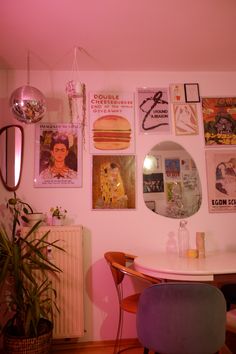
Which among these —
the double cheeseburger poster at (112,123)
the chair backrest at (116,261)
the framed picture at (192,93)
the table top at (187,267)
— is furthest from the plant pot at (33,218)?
the framed picture at (192,93)

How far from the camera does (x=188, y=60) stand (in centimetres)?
264

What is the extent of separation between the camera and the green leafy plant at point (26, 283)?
2.03 m

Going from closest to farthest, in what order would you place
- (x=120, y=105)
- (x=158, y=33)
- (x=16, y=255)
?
(x=16, y=255), (x=158, y=33), (x=120, y=105)

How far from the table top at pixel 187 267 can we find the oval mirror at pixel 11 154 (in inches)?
54.1

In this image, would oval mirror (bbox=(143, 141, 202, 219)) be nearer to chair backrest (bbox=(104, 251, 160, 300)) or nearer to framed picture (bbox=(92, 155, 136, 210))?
framed picture (bbox=(92, 155, 136, 210))

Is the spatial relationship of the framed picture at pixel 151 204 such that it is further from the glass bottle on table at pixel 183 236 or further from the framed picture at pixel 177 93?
the framed picture at pixel 177 93

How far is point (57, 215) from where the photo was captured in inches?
99.8

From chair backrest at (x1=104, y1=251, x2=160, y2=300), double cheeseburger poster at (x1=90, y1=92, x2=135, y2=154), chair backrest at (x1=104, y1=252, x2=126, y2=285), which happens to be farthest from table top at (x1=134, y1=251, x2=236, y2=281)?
double cheeseburger poster at (x1=90, y1=92, x2=135, y2=154)

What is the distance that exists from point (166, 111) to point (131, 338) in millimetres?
2187

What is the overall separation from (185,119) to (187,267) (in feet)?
4.95

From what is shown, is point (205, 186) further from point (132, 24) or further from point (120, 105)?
point (132, 24)

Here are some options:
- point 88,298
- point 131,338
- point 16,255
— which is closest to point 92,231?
point 88,298

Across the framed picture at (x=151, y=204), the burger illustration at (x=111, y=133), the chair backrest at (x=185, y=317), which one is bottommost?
the chair backrest at (x=185, y=317)

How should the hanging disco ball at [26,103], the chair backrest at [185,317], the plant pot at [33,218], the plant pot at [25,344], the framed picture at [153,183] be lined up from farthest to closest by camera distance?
the framed picture at [153,183] < the plant pot at [33,218] < the hanging disco ball at [26,103] < the plant pot at [25,344] < the chair backrest at [185,317]
